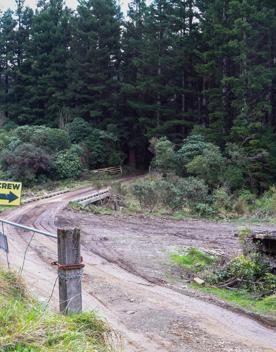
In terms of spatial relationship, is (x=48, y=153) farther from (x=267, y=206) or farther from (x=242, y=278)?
(x=242, y=278)

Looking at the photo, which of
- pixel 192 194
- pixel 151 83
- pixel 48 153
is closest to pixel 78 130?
pixel 48 153

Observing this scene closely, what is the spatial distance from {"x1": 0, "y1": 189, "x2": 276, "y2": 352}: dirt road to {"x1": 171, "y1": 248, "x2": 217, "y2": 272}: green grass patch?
0.37 metres

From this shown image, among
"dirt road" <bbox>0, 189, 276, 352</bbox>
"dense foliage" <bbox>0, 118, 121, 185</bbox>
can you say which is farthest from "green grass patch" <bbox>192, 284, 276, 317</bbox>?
"dense foliage" <bbox>0, 118, 121, 185</bbox>

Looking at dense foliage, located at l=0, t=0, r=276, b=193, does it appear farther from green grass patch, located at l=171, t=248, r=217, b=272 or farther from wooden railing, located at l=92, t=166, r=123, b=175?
green grass patch, located at l=171, t=248, r=217, b=272

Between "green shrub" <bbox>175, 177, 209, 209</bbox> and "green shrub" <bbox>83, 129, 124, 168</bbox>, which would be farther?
"green shrub" <bbox>83, 129, 124, 168</bbox>

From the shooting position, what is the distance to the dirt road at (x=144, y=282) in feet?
20.4

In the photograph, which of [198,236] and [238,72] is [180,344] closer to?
[198,236]

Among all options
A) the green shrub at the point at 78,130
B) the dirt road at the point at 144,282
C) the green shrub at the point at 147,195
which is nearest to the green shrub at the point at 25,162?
the green shrub at the point at 78,130

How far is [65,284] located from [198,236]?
37.2 feet

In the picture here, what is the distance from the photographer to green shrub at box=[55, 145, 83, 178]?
31.7m

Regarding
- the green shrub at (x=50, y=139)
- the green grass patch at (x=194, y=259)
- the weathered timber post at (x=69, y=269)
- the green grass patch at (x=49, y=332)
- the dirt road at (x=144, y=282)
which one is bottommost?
the green grass patch at (x=194, y=259)

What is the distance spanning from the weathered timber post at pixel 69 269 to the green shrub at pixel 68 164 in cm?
2803

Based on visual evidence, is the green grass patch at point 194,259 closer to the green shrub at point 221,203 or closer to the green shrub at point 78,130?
the green shrub at point 221,203

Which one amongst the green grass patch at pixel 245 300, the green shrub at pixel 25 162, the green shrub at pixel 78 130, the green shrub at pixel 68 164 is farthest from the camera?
the green shrub at pixel 78 130
